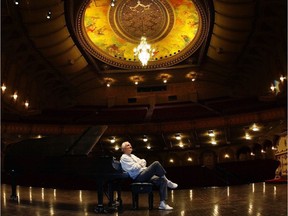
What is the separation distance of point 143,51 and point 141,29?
1947 millimetres

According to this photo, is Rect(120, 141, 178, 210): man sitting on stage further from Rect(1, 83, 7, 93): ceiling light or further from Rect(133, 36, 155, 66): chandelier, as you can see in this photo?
Rect(133, 36, 155, 66): chandelier

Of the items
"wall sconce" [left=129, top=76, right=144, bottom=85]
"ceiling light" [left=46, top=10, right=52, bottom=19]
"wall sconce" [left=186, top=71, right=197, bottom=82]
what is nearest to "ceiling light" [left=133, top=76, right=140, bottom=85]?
"wall sconce" [left=129, top=76, right=144, bottom=85]

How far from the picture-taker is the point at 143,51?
806 inches

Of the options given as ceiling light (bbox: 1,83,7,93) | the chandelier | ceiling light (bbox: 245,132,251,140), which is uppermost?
the chandelier

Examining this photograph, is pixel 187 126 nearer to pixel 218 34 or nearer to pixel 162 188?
pixel 218 34

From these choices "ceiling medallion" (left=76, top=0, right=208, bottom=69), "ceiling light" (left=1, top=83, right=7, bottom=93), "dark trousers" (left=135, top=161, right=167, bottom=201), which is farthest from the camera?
"ceiling medallion" (left=76, top=0, right=208, bottom=69)

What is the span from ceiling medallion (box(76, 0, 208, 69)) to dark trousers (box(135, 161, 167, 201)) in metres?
14.1

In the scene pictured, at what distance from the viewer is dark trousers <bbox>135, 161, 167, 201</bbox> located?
198 inches

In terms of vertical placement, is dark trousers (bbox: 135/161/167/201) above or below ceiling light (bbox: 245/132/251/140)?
above

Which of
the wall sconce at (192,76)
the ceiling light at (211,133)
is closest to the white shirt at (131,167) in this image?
the ceiling light at (211,133)

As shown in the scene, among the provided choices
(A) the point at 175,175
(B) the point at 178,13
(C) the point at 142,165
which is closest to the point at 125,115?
(B) the point at 178,13

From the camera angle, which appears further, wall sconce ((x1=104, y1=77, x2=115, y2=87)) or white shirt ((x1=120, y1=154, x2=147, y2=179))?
wall sconce ((x1=104, y1=77, x2=115, y2=87))

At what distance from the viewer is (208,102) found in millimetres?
22703

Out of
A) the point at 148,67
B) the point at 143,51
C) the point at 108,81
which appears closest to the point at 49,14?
the point at 143,51
